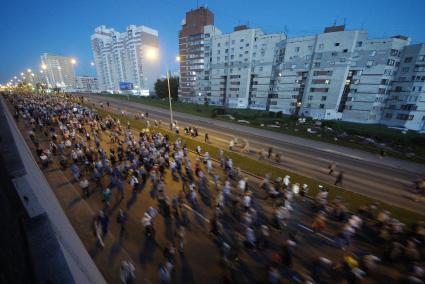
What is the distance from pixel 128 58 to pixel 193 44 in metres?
66.0

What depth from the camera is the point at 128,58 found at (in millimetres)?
125750

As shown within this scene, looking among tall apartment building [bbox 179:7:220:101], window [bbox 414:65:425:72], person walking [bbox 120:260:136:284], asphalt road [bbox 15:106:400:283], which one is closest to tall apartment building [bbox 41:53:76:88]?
tall apartment building [bbox 179:7:220:101]

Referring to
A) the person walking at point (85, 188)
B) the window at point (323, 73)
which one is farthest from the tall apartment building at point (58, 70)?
the person walking at point (85, 188)

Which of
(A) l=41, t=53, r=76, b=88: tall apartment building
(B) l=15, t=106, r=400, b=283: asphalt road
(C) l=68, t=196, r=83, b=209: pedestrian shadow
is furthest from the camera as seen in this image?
(A) l=41, t=53, r=76, b=88: tall apartment building

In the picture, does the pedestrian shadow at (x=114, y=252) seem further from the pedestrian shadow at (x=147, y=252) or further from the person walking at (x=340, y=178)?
the person walking at (x=340, y=178)

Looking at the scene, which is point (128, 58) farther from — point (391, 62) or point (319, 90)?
point (391, 62)

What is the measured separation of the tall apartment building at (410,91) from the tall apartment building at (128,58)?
10808 centimetres

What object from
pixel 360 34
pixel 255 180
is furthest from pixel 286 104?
pixel 255 180

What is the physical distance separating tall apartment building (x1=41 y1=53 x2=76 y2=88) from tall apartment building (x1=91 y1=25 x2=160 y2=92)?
50598mm

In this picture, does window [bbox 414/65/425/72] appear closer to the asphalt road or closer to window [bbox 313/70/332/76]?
window [bbox 313/70/332/76]

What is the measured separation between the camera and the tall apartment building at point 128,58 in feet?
395

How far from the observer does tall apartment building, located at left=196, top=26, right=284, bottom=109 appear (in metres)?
63.9

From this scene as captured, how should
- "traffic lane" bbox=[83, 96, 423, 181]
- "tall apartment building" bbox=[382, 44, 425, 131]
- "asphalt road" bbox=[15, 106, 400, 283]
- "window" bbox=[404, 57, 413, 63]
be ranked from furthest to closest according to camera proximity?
"window" bbox=[404, 57, 413, 63]
"tall apartment building" bbox=[382, 44, 425, 131]
"traffic lane" bbox=[83, 96, 423, 181]
"asphalt road" bbox=[15, 106, 400, 283]

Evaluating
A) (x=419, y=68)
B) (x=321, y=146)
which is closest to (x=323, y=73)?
(x=419, y=68)
